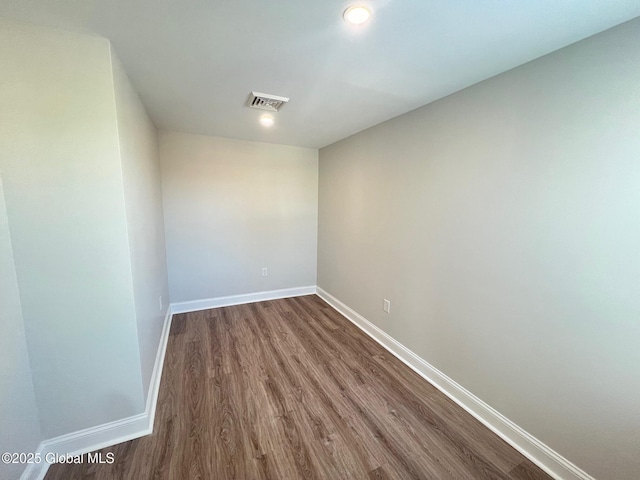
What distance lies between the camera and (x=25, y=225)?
4.00 feet

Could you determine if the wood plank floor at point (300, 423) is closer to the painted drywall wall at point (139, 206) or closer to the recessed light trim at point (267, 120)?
the painted drywall wall at point (139, 206)

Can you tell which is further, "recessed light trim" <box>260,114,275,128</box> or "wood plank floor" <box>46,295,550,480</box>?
"recessed light trim" <box>260,114,275,128</box>

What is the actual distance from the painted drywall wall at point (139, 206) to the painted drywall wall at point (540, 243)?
6.81ft

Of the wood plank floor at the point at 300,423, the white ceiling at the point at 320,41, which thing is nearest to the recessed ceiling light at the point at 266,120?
the white ceiling at the point at 320,41

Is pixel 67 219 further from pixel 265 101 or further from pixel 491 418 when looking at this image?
pixel 491 418

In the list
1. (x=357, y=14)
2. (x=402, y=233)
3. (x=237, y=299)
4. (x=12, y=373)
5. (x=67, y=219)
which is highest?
(x=357, y=14)

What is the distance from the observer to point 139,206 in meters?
1.75

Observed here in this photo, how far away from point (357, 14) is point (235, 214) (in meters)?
2.76

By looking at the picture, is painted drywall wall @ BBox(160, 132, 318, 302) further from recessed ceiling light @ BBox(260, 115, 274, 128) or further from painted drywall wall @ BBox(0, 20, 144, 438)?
painted drywall wall @ BBox(0, 20, 144, 438)

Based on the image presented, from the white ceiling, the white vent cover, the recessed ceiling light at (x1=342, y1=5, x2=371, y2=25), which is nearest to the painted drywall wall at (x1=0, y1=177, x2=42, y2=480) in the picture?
the white ceiling

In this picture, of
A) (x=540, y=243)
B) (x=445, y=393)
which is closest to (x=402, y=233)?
(x=540, y=243)

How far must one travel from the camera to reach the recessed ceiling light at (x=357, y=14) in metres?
1.03

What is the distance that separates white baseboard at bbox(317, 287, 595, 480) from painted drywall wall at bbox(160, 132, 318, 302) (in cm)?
180

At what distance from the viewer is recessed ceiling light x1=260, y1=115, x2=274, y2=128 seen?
7.86 feet
